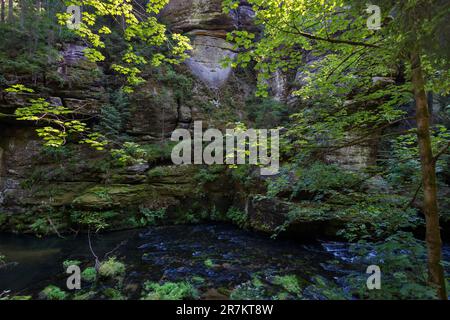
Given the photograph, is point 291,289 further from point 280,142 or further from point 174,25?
point 174,25

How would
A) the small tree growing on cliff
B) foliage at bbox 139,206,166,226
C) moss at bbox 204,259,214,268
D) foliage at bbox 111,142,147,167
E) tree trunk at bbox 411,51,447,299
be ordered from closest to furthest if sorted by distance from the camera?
the small tree growing on cliff, tree trunk at bbox 411,51,447,299, foliage at bbox 111,142,147,167, moss at bbox 204,259,214,268, foliage at bbox 139,206,166,226

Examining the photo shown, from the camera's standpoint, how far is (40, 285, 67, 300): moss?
5.07 metres

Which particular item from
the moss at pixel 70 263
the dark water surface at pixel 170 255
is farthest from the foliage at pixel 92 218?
the moss at pixel 70 263

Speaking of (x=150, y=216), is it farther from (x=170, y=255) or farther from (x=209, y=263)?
(x=209, y=263)

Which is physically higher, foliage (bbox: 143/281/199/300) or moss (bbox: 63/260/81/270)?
foliage (bbox: 143/281/199/300)

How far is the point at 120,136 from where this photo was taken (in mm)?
13688

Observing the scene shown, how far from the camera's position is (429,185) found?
9.97 ft

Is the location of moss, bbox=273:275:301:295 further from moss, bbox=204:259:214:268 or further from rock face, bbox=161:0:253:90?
rock face, bbox=161:0:253:90

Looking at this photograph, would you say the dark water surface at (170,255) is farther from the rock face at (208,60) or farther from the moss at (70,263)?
the rock face at (208,60)

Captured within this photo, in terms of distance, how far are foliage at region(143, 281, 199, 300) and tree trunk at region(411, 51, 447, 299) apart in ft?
13.3

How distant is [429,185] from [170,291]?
16.3 ft

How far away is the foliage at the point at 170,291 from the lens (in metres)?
4.78

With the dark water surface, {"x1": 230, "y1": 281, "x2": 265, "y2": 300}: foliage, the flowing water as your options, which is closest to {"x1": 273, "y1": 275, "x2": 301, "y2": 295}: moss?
the flowing water

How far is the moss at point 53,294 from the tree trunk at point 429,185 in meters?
6.57
